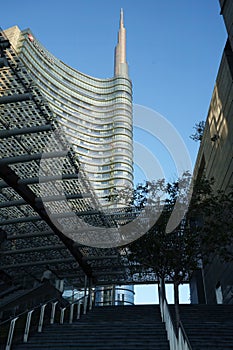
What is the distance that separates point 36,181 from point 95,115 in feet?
294

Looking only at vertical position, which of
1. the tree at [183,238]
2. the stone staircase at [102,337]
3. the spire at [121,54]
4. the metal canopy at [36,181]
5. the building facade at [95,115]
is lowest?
the stone staircase at [102,337]

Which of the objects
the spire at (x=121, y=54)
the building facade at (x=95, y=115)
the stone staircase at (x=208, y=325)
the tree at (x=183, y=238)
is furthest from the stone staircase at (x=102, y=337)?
the spire at (x=121, y=54)

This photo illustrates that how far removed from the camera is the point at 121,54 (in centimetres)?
13475

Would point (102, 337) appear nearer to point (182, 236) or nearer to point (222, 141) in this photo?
point (182, 236)

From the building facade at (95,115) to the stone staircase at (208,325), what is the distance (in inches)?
2731

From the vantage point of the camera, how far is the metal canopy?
10.9 m

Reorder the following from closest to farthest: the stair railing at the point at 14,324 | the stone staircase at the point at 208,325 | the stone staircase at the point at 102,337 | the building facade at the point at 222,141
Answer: the stone staircase at the point at 208,325 → the stone staircase at the point at 102,337 → the stair railing at the point at 14,324 → the building facade at the point at 222,141

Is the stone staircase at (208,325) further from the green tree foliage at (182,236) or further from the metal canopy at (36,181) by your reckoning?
the metal canopy at (36,181)

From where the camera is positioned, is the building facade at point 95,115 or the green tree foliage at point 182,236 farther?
the building facade at point 95,115

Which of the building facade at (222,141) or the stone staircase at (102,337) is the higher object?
the building facade at (222,141)

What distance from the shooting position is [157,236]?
1248 cm

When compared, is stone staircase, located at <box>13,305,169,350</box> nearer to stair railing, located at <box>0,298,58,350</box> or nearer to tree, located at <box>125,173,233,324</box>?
stair railing, located at <box>0,298,58,350</box>

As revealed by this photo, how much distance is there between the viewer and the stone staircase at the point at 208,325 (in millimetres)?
8727

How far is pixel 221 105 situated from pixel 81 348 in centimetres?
1392
